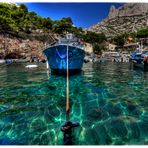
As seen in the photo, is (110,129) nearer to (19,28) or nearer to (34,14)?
(19,28)

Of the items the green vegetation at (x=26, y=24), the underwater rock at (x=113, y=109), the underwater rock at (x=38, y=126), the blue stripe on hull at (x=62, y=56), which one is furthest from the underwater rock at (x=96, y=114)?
the green vegetation at (x=26, y=24)

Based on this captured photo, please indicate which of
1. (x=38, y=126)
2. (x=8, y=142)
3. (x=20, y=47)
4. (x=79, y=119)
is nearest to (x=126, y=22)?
(x=20, y=47)

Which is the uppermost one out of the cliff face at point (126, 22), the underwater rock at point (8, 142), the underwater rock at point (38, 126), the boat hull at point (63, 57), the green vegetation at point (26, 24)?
the cliff face at point (126, 22)

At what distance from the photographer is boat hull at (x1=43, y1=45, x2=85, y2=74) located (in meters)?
18.6

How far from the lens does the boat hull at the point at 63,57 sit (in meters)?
18.6

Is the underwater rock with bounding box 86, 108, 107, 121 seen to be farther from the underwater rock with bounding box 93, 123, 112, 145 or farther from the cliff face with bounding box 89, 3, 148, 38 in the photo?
the cliff face with bounding box 89, 3, 148, 38

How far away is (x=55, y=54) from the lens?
1942 cm

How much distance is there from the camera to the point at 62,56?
18.8m

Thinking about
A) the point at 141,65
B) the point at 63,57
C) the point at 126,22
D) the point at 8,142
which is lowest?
the point at 8,142

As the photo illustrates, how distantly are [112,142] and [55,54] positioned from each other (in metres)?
14.9

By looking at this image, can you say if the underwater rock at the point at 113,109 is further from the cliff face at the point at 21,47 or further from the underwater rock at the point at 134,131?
the cliff face at the point at 21,47

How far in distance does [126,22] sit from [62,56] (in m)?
136

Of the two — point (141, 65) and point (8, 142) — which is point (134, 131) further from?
point (141, 65)

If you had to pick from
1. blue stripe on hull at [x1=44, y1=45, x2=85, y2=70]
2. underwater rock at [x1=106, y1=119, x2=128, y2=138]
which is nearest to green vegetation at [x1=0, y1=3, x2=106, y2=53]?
blue stripe on hull at [x1=44, y1=45, x2=85, y2=70]
